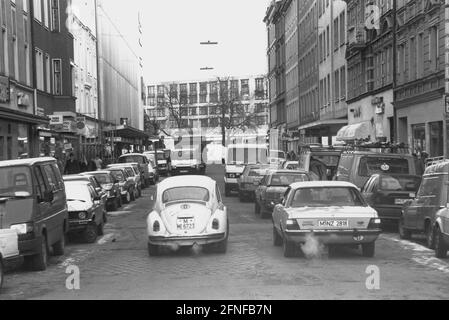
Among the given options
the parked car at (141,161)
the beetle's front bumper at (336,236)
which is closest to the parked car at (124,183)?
the parked car at (141,161)

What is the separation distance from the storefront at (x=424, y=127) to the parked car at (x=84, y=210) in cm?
1493

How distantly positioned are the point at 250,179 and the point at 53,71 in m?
16.3

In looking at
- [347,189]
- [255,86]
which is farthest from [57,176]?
[255,86]

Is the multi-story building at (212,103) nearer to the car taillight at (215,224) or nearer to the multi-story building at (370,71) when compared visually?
the multi-story building at (370,71)

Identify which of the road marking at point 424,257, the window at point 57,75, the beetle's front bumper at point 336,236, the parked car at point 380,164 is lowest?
the road marking at point 424,257

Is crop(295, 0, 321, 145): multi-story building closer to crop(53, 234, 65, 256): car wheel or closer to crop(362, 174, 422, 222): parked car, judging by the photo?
crop(362, 174, 422, 222): parked car

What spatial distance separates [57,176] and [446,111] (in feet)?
32.0

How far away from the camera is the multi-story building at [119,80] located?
65.2 metres

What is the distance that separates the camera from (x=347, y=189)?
575 inches

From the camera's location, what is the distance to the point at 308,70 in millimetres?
69250

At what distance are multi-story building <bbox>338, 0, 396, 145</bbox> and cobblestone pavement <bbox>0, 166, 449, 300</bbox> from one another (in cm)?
2262

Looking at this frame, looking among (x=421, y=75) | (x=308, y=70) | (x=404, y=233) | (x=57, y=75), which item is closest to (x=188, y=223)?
(x=404, y=233)

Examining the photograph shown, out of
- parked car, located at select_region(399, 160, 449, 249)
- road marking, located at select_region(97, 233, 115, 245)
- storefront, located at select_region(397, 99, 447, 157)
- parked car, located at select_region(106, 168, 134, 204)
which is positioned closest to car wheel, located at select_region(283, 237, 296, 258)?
parked car, located at select_region(399, 160, 449, 249)

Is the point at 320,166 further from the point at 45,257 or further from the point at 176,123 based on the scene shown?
the point at 176,123
